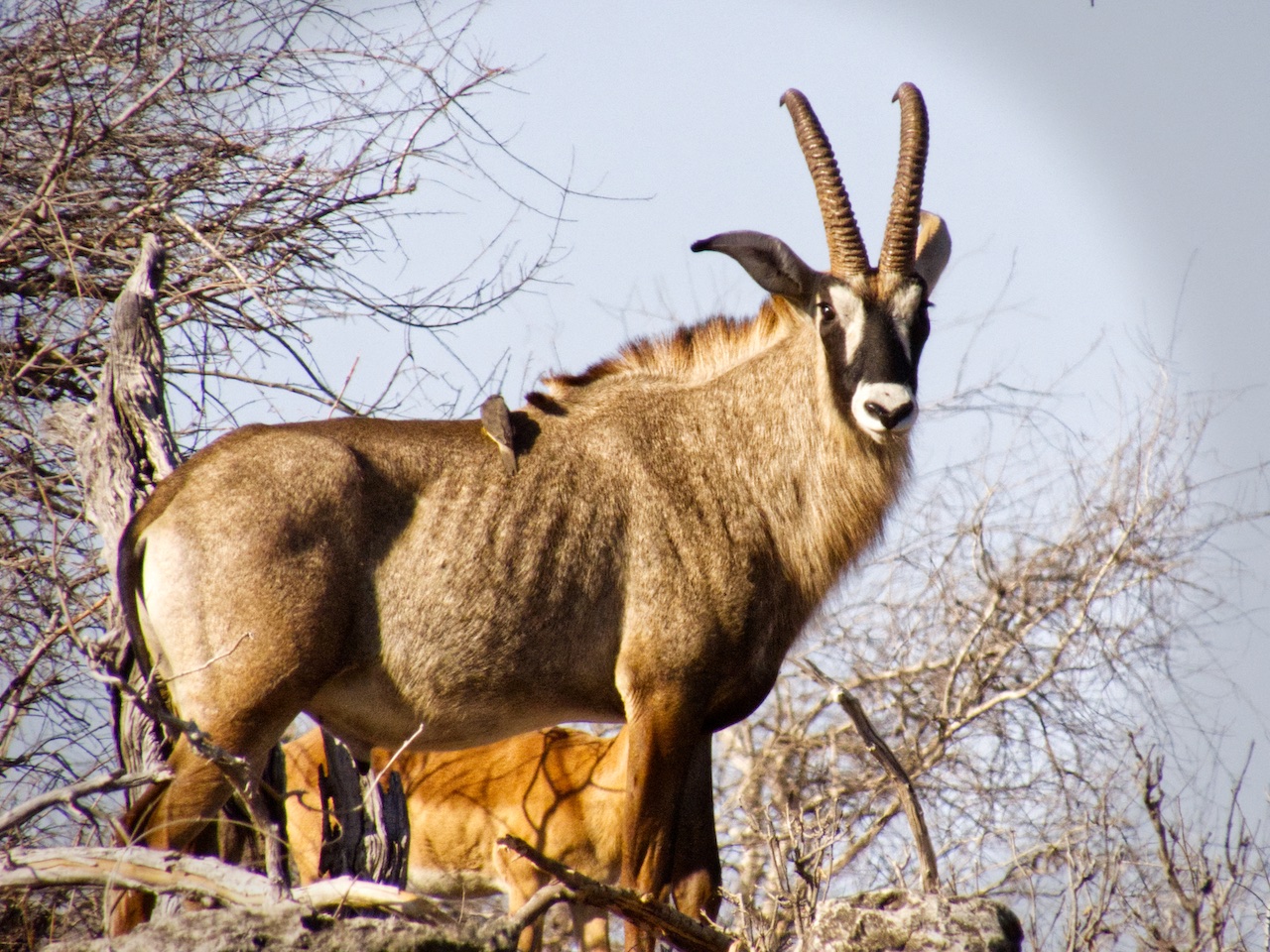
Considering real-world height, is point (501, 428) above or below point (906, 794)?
above

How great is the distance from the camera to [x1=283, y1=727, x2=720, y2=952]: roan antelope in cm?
848

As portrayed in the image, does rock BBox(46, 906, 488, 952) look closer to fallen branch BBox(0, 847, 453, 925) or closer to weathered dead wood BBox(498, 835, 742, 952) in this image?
fallen branch BBox(0, 847, 453, 925)

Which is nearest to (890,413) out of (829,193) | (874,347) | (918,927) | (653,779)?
(874,347)

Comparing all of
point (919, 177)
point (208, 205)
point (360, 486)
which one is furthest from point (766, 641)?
point (208, 205)

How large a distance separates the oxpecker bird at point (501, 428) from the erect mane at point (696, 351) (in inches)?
21.6

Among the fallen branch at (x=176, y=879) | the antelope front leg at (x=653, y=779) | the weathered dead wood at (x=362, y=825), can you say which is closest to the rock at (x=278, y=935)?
the fallen branch at (x=176, y=879)

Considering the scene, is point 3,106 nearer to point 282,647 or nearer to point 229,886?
point 282,647

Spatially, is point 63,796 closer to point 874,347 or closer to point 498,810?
point 874,347

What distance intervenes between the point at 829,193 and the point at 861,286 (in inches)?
23.0

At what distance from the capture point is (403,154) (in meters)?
7.47

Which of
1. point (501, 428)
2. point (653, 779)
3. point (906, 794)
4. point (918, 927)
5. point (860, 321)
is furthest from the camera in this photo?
point (860, 321)

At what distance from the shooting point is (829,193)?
22.6 ft

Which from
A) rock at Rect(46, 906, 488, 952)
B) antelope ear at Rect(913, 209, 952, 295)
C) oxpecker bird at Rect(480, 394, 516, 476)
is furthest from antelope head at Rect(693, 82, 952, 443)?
rock at Rect(46, 906, 488, 952)

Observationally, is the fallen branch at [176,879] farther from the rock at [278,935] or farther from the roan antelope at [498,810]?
the roan antelope at [498,810]
